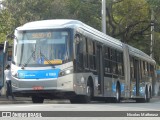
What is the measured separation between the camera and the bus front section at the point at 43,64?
1886cm

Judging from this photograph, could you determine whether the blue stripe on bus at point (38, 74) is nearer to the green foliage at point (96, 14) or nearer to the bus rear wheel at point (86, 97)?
the bus rear wheel at point (86, 97)

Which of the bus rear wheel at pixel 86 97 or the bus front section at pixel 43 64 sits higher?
the bus front section at pixel 43 64

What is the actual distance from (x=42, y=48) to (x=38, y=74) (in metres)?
1.07

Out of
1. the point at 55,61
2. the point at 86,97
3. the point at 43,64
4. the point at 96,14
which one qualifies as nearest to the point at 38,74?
the point at 43,64

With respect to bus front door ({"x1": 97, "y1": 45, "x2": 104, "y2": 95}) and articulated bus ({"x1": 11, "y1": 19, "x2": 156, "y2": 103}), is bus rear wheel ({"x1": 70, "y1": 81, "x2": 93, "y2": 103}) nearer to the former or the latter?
articulated bus ({"x1": 11, "y1": 19, "x2": 156, "y2": 103})

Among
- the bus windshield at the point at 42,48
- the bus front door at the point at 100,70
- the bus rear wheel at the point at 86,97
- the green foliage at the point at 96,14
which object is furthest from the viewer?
the green foliage at the point at 96,14

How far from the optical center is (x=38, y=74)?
19.0m

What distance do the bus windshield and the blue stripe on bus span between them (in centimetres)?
30

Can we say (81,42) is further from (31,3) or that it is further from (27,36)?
(31,3)

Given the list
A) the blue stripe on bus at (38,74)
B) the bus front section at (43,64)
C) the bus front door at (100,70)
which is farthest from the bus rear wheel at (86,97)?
the blue stripe on bus at (38,74)

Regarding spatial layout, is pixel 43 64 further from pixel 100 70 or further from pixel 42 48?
pixel 100 70

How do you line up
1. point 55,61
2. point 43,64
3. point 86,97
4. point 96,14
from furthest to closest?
1. point 96,14
2. point 86,97
3. point 43,64
4. point 55,61

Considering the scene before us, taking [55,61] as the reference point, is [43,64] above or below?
below

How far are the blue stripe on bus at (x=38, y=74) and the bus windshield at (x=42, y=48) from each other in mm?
303
